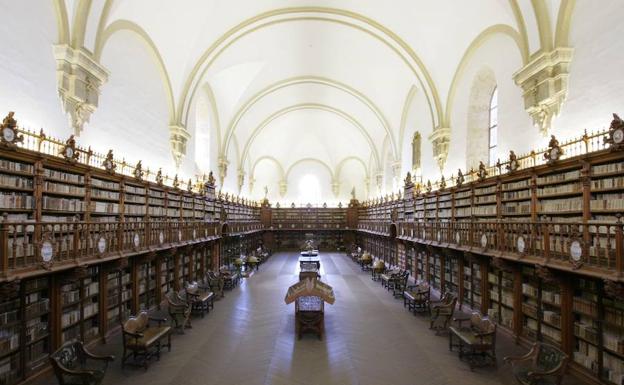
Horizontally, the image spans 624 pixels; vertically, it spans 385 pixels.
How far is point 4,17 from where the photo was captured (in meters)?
5.68

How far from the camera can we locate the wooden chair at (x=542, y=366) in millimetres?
4340

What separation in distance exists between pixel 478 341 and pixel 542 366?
105 cm

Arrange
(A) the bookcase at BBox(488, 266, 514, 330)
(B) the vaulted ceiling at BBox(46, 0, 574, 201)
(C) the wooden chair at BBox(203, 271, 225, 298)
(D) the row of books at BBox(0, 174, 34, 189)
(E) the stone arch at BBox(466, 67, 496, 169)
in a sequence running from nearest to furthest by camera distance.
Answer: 1. (D) the row of books at BBox(0, 174, 34, 189)
2. (A) the bookcase at BBox(488, 266, 514, 330)
3. (B) the vaulted ceiling at BBox(46, 0, 574, 201)
4. (C) the wooden chair at BBox(203, 271, 225, 298)
5. (E) the stone arch at BBox(466, 67, 496, 169)

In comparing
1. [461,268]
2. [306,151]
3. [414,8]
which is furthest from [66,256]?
[306,151]

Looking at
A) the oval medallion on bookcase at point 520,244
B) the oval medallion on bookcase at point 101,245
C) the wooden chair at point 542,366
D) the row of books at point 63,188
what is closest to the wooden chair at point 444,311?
the oval medallion on bookcase at point 520,244

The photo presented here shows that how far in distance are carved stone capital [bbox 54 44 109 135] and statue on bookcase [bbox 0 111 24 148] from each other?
222cm

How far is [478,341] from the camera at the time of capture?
580 cm

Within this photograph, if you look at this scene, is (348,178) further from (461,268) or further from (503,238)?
(503,238)

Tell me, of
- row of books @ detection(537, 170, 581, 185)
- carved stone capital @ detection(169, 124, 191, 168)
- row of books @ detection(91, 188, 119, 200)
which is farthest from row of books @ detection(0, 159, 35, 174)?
row of books @ detection(537, 170, 581, 185)

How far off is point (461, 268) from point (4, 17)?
10.9 meters

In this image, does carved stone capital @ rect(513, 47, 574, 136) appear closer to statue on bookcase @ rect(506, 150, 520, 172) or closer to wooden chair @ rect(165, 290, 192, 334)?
statue on bookcase @ rect(506, 150, 520, 172)

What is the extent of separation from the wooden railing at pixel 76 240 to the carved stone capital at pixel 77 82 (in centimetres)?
239

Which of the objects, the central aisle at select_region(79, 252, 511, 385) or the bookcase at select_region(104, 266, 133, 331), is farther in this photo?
the bookcase at select_region(104, 266, 133, 331)

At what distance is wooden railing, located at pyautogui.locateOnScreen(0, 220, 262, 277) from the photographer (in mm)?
4492
